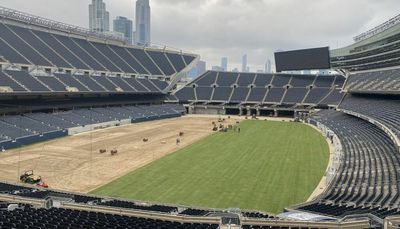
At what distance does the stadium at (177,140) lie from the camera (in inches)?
856

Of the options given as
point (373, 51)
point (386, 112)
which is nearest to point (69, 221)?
point (386, 112)

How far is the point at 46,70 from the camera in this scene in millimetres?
84000

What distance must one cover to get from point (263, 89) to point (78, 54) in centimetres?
6023

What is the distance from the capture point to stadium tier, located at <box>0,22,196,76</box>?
8131 centimetres

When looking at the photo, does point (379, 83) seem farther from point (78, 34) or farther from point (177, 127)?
point (78, 34)

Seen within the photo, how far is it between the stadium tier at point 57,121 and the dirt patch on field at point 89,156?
8.12 ft

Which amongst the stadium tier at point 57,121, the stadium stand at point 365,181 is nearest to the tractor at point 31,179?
the stadium tier at point 57,121

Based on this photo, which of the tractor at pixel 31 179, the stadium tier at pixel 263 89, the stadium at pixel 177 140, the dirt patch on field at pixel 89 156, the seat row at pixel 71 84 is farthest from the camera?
the stadium tier at pixel 263 89

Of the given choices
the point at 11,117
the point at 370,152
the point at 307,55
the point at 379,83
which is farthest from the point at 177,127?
the point at 307,55

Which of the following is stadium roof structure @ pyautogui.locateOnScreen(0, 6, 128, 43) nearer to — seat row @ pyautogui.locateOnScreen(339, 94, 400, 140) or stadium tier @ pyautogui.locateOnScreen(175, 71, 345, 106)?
stadium tier @ pyautogui.locateOnScreen(175, 71, 345, 106)

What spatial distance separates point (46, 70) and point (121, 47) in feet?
127

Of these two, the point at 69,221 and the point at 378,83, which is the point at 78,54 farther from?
the point at 69,221

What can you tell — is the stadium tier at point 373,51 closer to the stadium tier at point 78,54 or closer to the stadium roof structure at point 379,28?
the stadium roof structure at point 379,28

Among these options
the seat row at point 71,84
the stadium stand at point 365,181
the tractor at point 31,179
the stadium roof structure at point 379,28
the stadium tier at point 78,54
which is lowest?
the tractor at point 31,179
